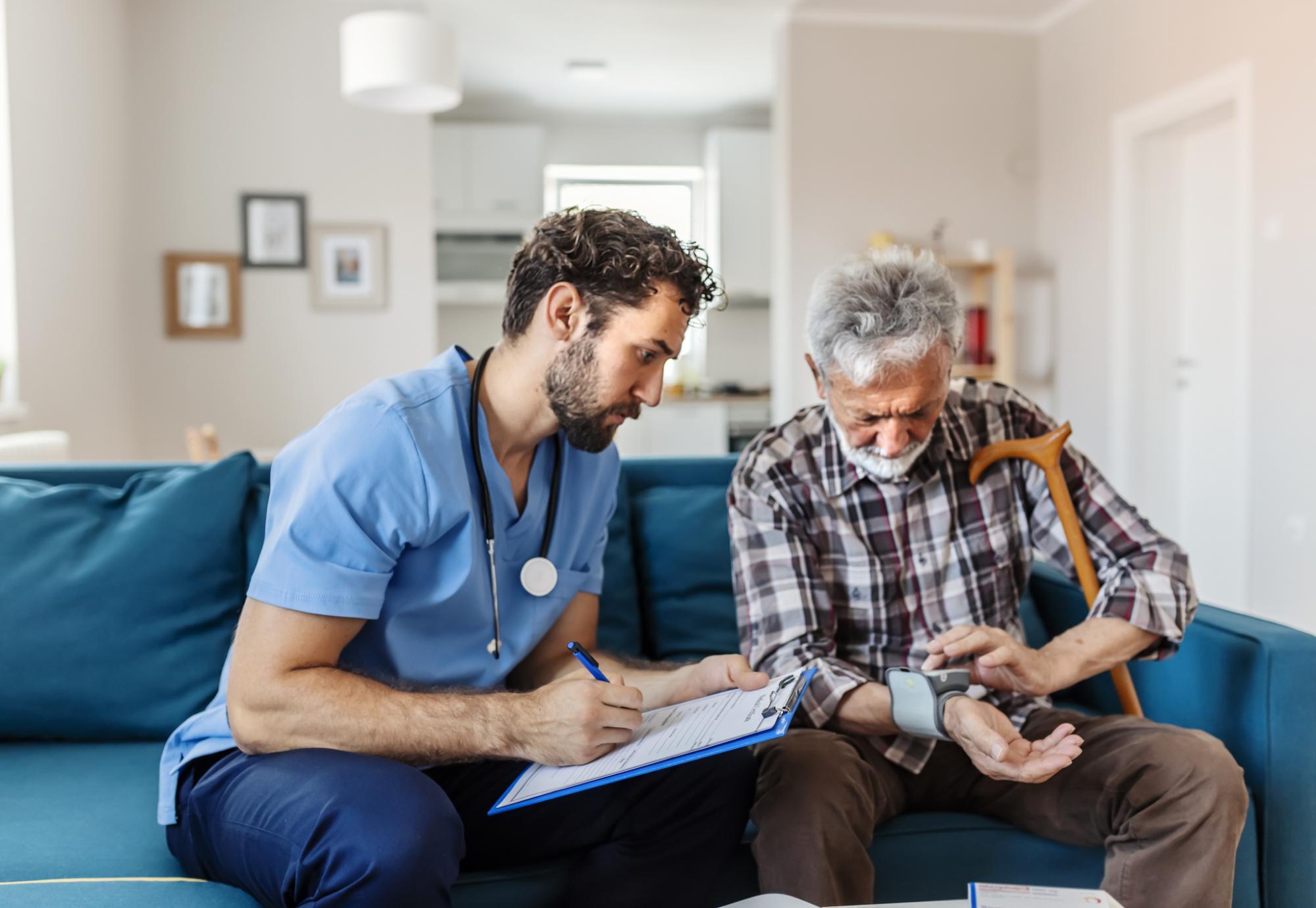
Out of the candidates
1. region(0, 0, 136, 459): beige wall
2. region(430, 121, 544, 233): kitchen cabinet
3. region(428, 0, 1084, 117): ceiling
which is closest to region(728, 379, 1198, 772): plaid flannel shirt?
region(0, 0, 136, 459): beige wall

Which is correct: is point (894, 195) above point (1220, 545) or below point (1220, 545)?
above

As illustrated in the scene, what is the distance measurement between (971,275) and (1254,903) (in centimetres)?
463

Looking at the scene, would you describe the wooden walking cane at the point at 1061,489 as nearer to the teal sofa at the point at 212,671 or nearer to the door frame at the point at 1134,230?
→ the teal sofa at the point at 212,671

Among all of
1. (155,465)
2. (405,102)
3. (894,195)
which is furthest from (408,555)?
(894,195)

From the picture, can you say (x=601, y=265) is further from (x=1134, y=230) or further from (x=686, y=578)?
(x=1134, y=230)

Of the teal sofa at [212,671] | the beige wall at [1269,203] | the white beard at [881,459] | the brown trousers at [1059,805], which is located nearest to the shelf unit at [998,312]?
the beige wall at [1269,203]

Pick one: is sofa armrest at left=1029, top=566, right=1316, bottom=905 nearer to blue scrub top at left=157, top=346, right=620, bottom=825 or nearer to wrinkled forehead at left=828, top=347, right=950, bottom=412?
wrinkled forehead at left=828, top=347, right=950, bottom=412

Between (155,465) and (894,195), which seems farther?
(894,195)

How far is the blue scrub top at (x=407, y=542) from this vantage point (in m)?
1.17

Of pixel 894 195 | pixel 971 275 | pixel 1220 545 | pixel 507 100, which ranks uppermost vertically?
pixel 507 100

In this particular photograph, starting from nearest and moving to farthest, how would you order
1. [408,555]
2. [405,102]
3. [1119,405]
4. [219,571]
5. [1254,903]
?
[408,555]
[1254,903]
[219,571]
[405,102]
[1119,405]

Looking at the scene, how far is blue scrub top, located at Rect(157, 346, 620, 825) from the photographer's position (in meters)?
1.17

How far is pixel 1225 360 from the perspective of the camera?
4.58m

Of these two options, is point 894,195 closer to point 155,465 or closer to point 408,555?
point 155,465
